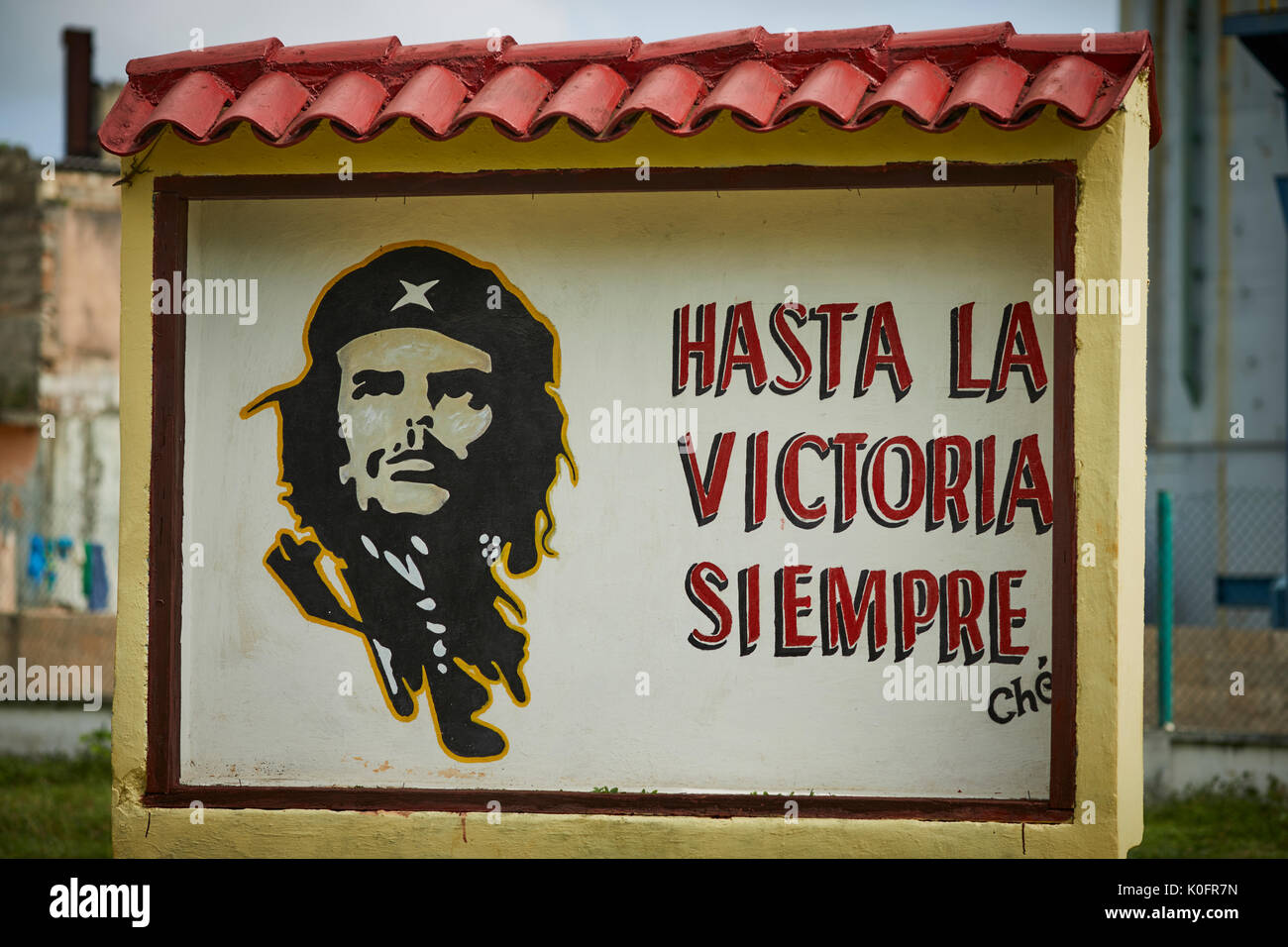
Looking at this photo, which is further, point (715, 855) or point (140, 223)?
point (140, 223)

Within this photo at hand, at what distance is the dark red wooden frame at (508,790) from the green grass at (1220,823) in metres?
3.40

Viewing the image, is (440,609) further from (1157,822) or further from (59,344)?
(59,344)

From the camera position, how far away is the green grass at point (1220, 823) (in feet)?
25.2

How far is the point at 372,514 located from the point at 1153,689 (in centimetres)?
625

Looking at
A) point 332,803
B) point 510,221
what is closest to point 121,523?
point 332,803

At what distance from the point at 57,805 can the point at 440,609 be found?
199 inches

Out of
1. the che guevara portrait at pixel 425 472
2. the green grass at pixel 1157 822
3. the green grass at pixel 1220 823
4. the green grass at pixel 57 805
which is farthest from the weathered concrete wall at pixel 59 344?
the green grass at pixel 1220 823

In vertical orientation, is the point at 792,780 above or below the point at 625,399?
below

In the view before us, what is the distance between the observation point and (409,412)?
5160mm

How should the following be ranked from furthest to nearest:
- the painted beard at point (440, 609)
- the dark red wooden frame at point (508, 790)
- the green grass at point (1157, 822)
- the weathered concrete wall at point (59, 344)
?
1. the weathered concrete wall at point (59, 344)
2. the green grass at point (1157, 822)
3. the painted beard at point (440, 609)
4. the dark red wooden frame at point (508, 790)

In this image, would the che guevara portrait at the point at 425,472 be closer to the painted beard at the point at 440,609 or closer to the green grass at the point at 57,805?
the painted beard at the point at 440,609
